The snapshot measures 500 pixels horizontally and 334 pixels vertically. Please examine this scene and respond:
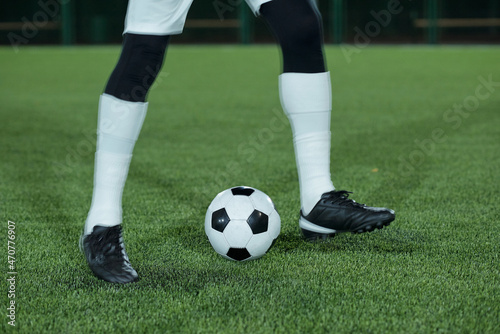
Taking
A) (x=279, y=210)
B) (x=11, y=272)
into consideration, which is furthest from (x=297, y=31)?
(x=11, y=272)

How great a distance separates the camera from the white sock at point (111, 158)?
6.54 ft

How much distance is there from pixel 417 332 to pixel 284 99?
0.99 meters

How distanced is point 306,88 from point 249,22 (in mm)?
15441

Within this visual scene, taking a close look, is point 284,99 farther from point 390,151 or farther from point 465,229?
point 390,151

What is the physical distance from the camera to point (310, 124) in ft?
7.15

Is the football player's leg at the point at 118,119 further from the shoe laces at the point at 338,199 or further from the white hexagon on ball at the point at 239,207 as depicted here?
the shoe laces at the point at 338,199

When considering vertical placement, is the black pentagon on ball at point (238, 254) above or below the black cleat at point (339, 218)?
below

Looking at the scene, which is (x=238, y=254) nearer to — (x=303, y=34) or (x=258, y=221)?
(x=258, y=221)

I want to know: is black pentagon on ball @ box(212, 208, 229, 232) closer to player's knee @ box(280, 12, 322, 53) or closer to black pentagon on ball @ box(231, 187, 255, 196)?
black pentagon on ball @ box(231, 187, 255, 196)

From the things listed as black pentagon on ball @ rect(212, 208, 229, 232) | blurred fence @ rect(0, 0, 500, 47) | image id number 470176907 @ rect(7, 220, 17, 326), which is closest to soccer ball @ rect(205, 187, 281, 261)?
black pentagon on ball @ rect(212, 208, 229, 232)

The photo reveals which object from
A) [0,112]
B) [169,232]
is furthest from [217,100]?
[169,232]

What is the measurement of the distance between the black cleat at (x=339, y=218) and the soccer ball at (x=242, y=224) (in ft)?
0.43

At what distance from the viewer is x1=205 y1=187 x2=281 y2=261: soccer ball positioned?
205 centimetres

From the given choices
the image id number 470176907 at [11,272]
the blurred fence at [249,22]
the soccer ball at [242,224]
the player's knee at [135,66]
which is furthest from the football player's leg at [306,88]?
the blurred fence at [249,22]
